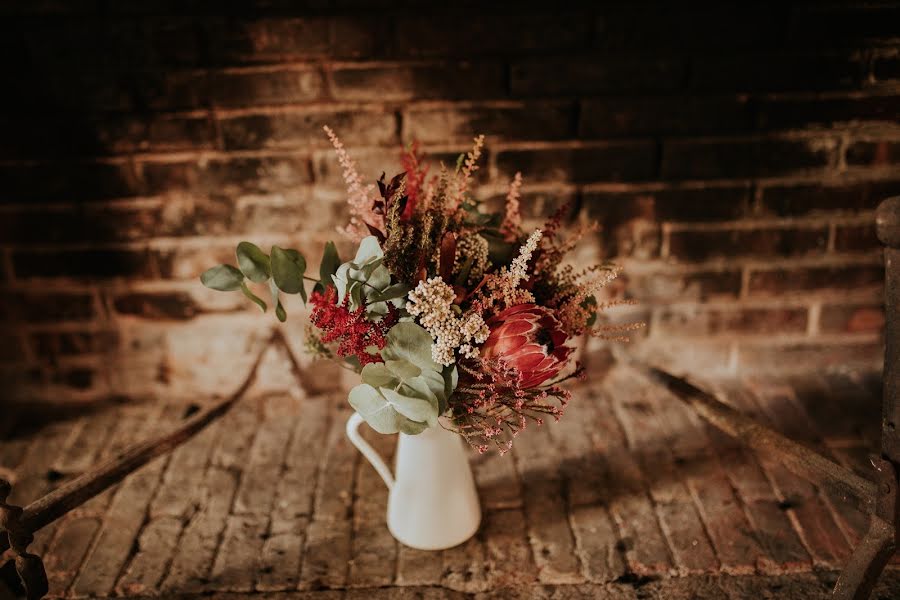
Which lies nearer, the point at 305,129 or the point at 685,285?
the point at 305,129

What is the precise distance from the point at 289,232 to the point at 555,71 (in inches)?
28.3

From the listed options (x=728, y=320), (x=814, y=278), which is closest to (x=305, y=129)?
(x=728, y=320)

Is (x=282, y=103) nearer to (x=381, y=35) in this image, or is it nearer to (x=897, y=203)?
(x=381, y=35)

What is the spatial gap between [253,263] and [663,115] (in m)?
1.02

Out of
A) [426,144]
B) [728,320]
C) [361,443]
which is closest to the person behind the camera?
[361,443]

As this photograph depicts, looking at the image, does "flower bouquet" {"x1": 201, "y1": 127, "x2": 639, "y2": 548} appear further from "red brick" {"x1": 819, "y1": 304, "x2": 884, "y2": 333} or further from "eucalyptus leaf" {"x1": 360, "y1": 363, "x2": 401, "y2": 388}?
"red brick" {"x1": 819, "y1": 304, "x2": 884, "y2": 333}

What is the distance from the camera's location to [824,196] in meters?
1.72

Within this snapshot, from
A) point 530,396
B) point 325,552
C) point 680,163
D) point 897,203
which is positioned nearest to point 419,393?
point 530,396

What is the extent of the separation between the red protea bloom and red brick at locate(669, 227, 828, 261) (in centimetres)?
88

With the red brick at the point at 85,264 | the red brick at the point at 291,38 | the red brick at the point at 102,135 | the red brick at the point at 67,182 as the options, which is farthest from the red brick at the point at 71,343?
the red brick at the point at 291,38

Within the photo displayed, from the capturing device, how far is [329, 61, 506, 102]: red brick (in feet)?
5.19

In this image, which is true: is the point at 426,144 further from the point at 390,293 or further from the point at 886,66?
the point at 886,66

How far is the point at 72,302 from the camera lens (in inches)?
70.5

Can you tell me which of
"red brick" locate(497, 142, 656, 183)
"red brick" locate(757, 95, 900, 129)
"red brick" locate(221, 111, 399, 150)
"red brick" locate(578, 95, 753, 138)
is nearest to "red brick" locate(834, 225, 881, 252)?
"red brick" locate(757, 95, 900, 129)
